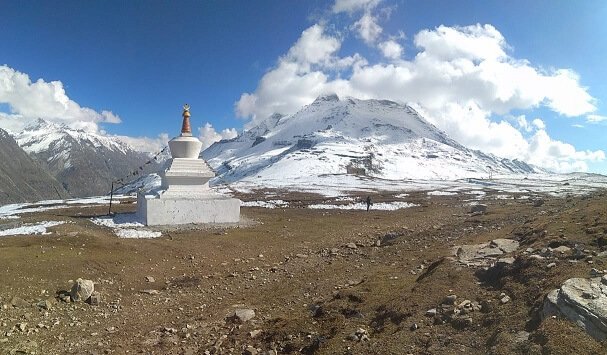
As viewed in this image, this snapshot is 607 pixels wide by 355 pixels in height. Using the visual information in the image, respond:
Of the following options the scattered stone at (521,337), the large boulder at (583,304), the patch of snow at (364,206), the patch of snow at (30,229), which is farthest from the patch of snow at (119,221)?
the large boulder at (583,304)

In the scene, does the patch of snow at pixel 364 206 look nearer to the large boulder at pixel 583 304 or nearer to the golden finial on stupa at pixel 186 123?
the golden finial on stupa at pixel 186 123

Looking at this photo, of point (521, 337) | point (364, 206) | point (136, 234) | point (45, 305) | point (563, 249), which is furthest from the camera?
point (364, 206)

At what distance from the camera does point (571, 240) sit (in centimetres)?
1282

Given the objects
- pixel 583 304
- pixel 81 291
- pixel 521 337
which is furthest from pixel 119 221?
pixel 583 304

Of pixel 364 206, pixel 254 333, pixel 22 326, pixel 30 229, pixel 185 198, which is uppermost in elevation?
pixel 185 198

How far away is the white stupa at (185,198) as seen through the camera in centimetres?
2606

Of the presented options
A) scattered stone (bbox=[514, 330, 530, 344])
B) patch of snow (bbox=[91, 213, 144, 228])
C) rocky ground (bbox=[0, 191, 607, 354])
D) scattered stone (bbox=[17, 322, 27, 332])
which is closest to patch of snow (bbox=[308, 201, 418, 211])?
patch of snow (bbox=[91, 213, 144, 228])

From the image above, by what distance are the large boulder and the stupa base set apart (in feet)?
71.4

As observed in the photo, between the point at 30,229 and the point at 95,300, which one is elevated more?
the point at 30,229

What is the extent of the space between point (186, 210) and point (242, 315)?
51.8ft

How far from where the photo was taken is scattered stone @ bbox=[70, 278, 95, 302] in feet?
42.9

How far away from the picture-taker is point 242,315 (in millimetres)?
12125

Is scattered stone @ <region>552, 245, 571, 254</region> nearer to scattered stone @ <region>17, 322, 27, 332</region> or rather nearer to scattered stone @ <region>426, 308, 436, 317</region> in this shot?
scattered stone @ <region>426, 308, 436, 317</region>

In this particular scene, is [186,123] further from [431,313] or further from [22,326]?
[431,313]
